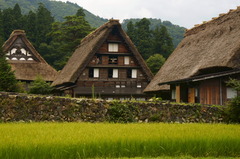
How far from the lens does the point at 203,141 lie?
7.95 meters

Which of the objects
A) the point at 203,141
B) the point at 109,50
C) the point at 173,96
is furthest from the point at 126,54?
the point at 203,141

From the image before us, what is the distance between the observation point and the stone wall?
13477mm

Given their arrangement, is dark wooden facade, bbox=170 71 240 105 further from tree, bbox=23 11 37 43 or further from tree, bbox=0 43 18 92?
tree, bbox=23 11 37 43

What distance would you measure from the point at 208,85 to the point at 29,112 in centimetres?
1085

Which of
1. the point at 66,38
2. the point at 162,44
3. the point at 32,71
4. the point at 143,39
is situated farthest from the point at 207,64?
the point at 143,39

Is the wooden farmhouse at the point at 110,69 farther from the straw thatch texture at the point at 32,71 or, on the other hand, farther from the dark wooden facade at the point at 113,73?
the straw thatch texture at the point at 32,71

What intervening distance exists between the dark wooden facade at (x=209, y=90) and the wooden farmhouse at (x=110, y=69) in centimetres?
1011

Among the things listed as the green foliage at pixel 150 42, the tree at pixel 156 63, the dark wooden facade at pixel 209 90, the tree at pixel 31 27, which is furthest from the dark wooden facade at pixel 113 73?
the tree at pixel 31 27

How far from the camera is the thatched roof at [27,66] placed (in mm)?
38656

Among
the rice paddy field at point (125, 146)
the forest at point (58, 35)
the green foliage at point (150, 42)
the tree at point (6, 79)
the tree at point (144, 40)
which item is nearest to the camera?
the rice paddy field at point (125, 146)

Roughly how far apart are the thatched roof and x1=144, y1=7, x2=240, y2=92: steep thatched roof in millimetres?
15918

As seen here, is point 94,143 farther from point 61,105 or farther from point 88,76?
point 88,76

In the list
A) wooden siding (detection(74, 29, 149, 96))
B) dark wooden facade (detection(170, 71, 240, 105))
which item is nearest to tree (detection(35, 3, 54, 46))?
wooden siding (detection(74, 29, 149, 96))

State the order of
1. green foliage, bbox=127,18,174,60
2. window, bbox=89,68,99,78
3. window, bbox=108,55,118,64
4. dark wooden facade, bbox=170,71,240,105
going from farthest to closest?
green foliage, bbox=127,18,174,60, window, bbox=108,55,118,64, window, bbox=89,68,99,78, dark wooden facade, bbox=170,71,240,105
